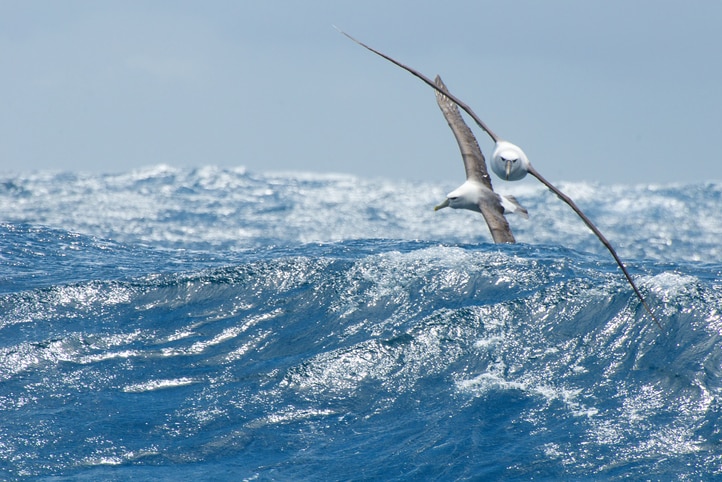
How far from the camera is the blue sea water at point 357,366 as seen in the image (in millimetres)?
17578

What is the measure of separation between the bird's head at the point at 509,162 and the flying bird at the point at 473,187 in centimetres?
183

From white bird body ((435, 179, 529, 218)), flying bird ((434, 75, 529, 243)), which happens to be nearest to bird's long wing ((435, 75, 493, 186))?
flying bird ((434, 75, 529, 243))

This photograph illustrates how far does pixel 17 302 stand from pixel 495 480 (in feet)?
48.8

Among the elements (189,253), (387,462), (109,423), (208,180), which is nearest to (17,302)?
(109,423)

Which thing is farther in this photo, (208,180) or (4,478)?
(208,180)

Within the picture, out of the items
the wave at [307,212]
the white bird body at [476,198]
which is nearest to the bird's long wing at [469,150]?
the white bird body at [476,198]

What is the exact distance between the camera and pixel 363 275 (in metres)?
26.1

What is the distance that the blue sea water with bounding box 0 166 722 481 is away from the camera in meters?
17.6

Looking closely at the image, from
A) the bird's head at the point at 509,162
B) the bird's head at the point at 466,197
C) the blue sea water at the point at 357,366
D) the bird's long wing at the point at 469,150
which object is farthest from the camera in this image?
the bird's long wing at the point at 469,150

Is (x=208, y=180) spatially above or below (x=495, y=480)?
above

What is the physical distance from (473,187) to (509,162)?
3.11 meters

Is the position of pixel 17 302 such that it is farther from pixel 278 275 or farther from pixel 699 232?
pixel 699 232

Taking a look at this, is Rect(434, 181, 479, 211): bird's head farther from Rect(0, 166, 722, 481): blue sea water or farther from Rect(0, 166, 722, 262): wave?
Rect(0, 166, 722, 262): wave

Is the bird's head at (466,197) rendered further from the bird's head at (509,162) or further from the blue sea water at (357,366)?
the blue sea water at (357,366)
